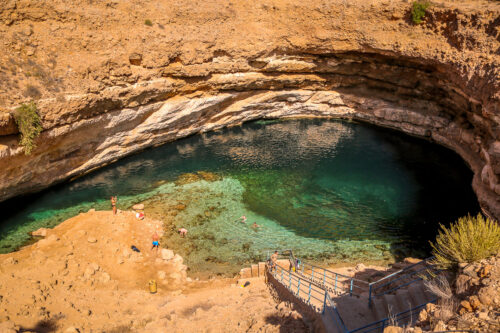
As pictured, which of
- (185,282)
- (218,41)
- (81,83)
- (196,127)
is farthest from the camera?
(196,127)

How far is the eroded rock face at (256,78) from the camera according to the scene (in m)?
20.5

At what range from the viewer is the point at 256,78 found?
97.8 ft

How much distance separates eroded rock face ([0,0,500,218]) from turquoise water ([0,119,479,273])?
5.76ft

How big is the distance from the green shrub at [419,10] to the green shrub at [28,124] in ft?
92.7

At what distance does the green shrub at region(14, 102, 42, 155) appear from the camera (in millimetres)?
17250

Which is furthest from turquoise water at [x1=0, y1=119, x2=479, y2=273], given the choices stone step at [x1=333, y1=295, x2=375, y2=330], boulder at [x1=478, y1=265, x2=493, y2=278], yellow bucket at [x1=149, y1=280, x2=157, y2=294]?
boulder at [x1=478, y1=265, x2=493, y2=278]

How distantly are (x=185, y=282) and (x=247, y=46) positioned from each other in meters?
20.0

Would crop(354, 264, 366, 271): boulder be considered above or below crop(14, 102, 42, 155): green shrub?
below

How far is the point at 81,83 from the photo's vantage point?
67.3ft

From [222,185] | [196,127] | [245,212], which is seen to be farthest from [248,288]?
[196,127]

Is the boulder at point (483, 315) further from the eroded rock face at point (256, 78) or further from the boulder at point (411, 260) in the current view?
the eroded rock face at point (256, 78)

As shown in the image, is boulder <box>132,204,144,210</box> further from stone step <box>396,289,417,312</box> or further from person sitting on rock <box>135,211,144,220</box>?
stone step <box>396,289,417,312</box>

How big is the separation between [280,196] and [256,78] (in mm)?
12338

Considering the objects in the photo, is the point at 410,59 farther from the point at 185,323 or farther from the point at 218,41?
the point at 185,323
